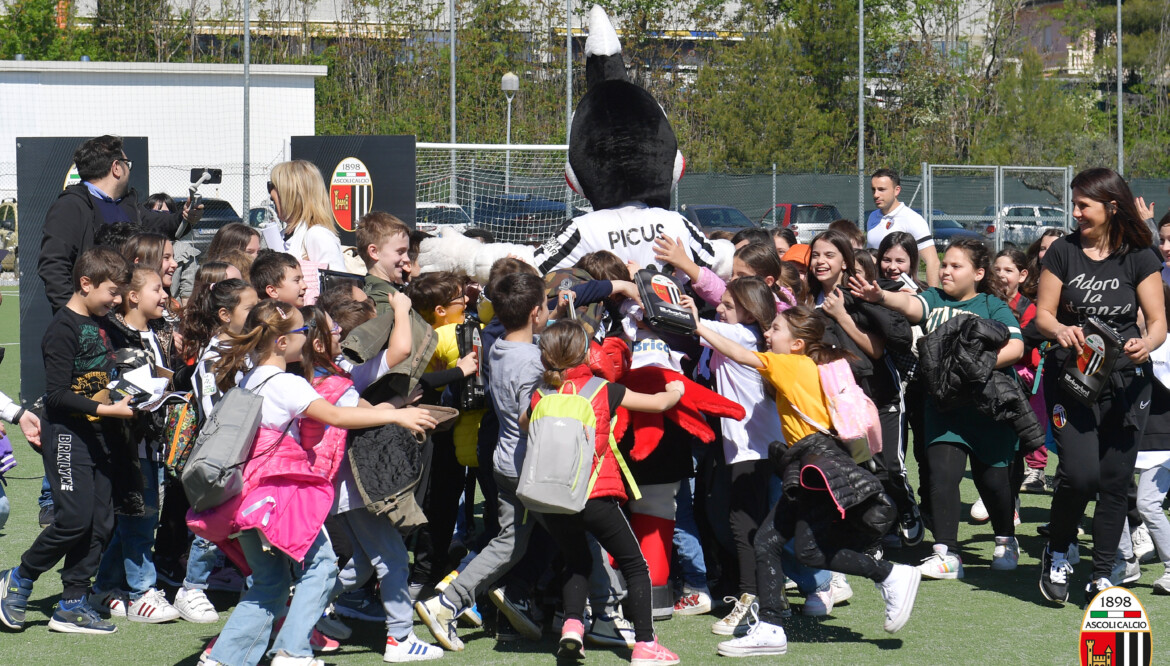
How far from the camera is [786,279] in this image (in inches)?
223

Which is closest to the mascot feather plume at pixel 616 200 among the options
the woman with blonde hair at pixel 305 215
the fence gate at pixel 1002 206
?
the woman with blonde hair at pixel 305 215

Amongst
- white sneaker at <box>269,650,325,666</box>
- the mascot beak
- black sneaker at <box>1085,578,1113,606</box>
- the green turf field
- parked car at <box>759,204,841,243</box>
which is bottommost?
the green turf field

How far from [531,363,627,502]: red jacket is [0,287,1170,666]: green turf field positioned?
0.69 metres

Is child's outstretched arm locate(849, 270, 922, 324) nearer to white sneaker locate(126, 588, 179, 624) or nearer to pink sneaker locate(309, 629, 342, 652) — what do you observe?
pink sneaker locate(309, 629, 342, 652)

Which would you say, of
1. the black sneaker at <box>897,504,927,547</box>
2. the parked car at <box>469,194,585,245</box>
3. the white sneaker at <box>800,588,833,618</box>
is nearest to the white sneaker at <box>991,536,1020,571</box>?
the black sneaker at <box>897,504,927,547</box>

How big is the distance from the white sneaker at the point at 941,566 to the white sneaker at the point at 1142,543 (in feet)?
3.10

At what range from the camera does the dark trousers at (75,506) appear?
4.68m

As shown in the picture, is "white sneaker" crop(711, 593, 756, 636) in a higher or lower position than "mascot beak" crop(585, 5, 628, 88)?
lower

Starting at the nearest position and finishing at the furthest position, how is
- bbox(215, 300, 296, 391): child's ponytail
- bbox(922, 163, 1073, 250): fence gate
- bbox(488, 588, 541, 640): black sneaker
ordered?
bbox(215, 300, 296, 391): child's ponytail → bbox(488, 588, 541, 640): black sneaker → bbox(922, 163, 1073, 250): fence gate

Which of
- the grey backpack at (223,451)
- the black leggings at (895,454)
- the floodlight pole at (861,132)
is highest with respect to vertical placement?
the floodlight pole at (861,132)

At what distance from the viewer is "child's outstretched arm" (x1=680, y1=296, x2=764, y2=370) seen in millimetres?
4562

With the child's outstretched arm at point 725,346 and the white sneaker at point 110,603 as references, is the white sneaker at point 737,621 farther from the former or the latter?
the white sneaker at point 110,603

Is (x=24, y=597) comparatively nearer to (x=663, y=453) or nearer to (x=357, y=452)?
(x=357, y=452)

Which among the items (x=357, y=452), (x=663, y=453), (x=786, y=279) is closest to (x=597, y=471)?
(x=663, y=453)
